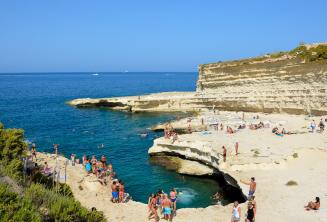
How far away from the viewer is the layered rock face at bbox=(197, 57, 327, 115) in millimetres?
41062

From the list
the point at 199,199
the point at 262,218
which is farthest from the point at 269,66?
the point at 262,218

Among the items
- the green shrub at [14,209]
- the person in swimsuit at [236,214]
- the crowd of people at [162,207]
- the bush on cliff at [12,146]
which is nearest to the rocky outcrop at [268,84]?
the person in swimsuit at [236,214]

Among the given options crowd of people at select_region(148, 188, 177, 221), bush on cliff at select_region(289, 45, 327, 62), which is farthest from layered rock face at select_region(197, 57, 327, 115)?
crowd of people at select_region(148, 188, 177, 221)

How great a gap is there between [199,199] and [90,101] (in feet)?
176

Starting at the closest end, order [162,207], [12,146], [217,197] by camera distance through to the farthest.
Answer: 1. [162,207]
2. [12,146]
3. [217,197]

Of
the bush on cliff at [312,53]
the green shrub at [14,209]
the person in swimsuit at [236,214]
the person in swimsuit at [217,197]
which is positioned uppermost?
the bush on cliff at [312,53]

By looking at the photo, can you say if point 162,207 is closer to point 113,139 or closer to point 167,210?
point 167,210

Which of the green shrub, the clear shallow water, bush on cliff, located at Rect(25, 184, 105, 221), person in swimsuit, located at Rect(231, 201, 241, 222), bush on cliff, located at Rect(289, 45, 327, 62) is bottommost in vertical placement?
the clear shallow water

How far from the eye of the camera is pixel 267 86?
4725 centimetres

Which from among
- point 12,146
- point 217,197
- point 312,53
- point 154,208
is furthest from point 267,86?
point 12,146

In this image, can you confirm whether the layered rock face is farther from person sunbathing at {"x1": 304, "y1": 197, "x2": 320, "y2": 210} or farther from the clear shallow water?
person sunbathing at {"x1": 304, "y1": 197, "x2": 320, "y2": 210}

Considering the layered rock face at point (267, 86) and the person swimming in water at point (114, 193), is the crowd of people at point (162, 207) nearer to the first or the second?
the person swimming in water at point (114, 193)

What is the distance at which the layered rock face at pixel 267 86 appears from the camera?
135 feet

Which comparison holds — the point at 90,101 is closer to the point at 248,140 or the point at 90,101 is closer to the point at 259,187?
the point at 248,140
